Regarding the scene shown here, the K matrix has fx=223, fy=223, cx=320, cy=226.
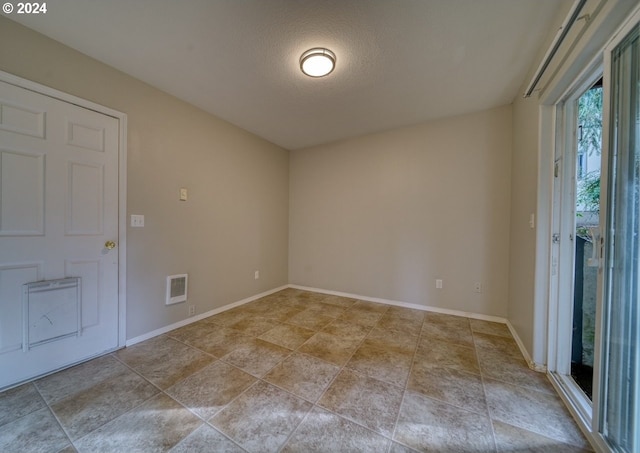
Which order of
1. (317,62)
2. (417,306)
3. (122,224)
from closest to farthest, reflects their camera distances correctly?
(317,62)
(122,224)
(417,306)

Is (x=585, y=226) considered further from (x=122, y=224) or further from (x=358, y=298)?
(x=122, y=224)

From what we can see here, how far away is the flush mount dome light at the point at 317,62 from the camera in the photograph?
1.76m

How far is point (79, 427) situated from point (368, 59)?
3.12m

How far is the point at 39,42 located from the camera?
1.65m

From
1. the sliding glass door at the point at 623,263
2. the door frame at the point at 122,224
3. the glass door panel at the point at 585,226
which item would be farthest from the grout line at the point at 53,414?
the glass door panel at the point at 585,226

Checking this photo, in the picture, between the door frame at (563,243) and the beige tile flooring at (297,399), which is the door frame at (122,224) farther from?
the door frame at (563,243)

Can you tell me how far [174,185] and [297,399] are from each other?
7.76 feet

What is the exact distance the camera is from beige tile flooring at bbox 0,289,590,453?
118 centimetres

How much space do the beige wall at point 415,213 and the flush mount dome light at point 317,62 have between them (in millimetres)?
1661

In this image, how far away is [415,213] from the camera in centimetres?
308

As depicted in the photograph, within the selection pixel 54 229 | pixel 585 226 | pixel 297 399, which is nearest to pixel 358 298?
pixel 297 399

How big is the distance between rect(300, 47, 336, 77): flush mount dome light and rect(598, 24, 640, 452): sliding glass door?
162 cm

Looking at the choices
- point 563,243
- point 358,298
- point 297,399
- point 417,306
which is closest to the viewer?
point 297,399

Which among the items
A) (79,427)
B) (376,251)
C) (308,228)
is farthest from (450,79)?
(79,427)
